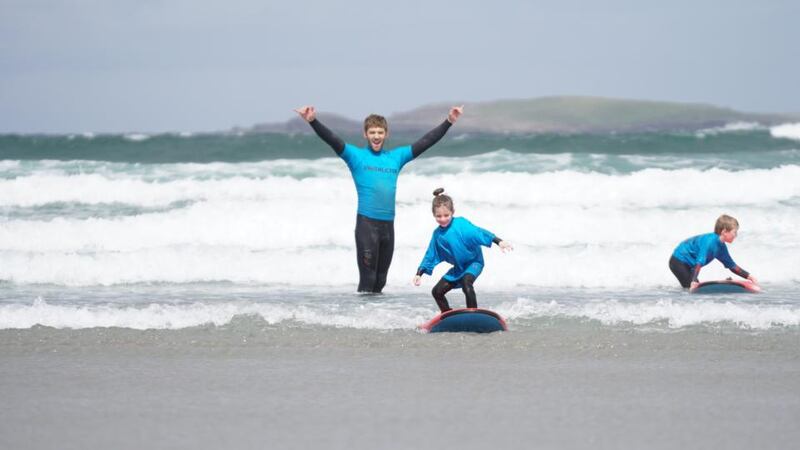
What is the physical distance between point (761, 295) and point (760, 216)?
633cm

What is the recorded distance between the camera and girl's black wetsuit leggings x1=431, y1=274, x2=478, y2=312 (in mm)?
7367

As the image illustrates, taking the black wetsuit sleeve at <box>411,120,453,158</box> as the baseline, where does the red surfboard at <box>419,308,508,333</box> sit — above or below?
below

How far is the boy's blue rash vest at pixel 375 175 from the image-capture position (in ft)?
28.6

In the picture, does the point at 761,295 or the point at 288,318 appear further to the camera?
the point at 761,295

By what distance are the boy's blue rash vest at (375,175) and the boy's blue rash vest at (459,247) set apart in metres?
1.30

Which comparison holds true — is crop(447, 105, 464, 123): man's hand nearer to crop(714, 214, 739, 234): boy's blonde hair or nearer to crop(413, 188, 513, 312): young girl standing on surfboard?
crop(413, 188, 513, 312): young girl standing on surfboard

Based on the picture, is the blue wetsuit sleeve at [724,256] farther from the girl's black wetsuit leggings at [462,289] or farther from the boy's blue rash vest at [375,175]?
the girl's black wetsuit leggings at [462,289]

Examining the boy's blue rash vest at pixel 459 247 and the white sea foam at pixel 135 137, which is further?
the white sea foam at pixel 135 137

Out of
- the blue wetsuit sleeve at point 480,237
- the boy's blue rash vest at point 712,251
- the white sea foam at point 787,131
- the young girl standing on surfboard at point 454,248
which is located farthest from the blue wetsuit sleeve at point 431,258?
the white sea foam at point 787,131

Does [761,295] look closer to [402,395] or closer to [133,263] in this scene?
[402,395]

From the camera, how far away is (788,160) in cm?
2316

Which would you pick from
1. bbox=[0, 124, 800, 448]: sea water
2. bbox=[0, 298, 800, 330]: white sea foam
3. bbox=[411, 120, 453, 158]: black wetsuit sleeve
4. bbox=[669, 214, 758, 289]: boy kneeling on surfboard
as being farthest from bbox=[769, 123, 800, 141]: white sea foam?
bbox=[411, 120, 453, 158]: black wetsuit sleeve

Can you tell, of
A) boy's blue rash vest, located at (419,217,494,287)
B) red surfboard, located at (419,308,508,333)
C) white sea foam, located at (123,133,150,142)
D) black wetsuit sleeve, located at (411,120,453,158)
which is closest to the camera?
red surfboard, located at (419,308,508,333)

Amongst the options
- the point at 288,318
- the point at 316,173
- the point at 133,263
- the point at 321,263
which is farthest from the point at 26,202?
the point at 288,318
